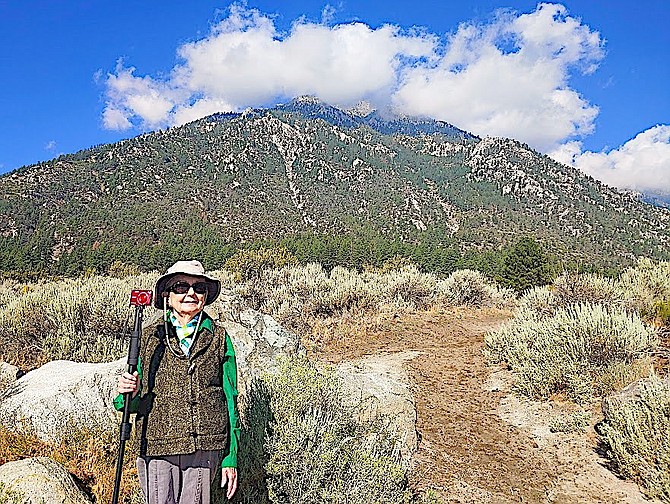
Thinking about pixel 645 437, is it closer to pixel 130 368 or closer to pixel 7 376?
pixel 130 368

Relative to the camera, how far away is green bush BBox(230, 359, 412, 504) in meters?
2.95

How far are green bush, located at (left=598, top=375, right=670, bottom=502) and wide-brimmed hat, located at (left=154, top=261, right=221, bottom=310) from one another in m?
4.30

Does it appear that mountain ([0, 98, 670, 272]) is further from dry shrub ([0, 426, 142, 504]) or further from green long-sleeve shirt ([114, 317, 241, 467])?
green long-sleeve shirt ([114, 317, 241, 467])

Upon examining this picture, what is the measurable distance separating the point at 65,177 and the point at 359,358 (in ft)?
275

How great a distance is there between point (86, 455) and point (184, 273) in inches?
76.8

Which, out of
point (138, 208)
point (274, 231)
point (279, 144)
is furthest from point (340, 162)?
point (138, 208)

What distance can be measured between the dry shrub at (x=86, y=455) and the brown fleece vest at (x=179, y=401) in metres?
1.03

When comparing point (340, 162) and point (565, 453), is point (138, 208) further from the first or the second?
point (565, 453)

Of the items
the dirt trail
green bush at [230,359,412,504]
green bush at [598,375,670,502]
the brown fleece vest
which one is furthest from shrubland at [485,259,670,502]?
the brown fleece vest

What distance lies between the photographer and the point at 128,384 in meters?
2.14

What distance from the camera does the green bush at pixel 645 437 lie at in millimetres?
4168

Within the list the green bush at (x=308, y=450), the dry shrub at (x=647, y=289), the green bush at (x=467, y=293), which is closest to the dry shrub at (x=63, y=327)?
the green bush at (x=308, y=450)

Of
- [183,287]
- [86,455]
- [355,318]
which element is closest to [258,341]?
[86,455]

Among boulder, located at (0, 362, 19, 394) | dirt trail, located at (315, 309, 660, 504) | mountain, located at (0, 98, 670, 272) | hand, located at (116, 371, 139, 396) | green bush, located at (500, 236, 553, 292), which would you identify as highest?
mountain, located at (0, 98, 670, 272)
